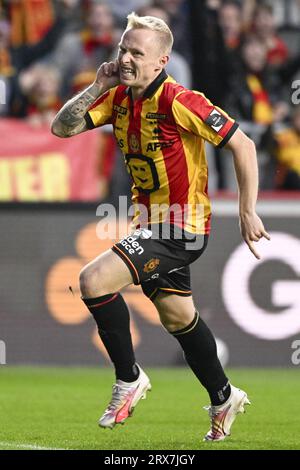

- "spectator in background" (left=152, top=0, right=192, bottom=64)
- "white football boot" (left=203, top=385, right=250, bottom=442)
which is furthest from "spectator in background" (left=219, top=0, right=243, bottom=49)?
"white football boot" (left=203, top=385, right=250, bottom=442)

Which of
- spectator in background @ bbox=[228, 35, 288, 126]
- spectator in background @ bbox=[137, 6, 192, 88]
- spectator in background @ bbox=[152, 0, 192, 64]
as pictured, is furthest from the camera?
spectator in background @ bbox=[152, 0, 192, 64]

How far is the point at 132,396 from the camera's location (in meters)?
6.29

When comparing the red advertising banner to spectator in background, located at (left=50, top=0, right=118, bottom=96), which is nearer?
the red advertising banner

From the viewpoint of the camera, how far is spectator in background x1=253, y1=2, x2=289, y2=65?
12.5 m

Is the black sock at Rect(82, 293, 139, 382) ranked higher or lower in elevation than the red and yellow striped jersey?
lower

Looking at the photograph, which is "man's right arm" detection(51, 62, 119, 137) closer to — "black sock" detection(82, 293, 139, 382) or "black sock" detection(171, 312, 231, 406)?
"black sock" detection(82, 293, 139, 382)

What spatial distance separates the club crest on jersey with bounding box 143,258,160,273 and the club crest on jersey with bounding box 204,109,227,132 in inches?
29.4

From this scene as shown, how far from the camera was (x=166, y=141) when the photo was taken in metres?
6.24

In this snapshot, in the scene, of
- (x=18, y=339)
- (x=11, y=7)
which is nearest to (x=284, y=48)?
(x=11, y=7)

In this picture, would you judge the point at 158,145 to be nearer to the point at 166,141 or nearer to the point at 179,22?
the point at 166,141

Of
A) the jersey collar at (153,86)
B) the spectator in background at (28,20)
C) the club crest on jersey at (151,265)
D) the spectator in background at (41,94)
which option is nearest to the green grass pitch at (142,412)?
the club crest on jersey at (151,265)

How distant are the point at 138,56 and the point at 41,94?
602 centimetres

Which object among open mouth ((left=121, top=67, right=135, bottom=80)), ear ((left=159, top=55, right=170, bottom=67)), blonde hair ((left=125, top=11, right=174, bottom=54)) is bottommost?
open mouth ((left=121, top=67, right=135, bottom=80))

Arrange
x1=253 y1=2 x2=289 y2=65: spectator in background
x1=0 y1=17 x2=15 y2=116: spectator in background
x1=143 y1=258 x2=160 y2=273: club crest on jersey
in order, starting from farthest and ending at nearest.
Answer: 1. x1=253 y1=2 x2=289 y2=65: spectator in background
2. x1=0 y1=17 x2=15 y2=116: spectator in background
3. x1=143 y1=258 x2=160 y2=273: club crest on jersey
